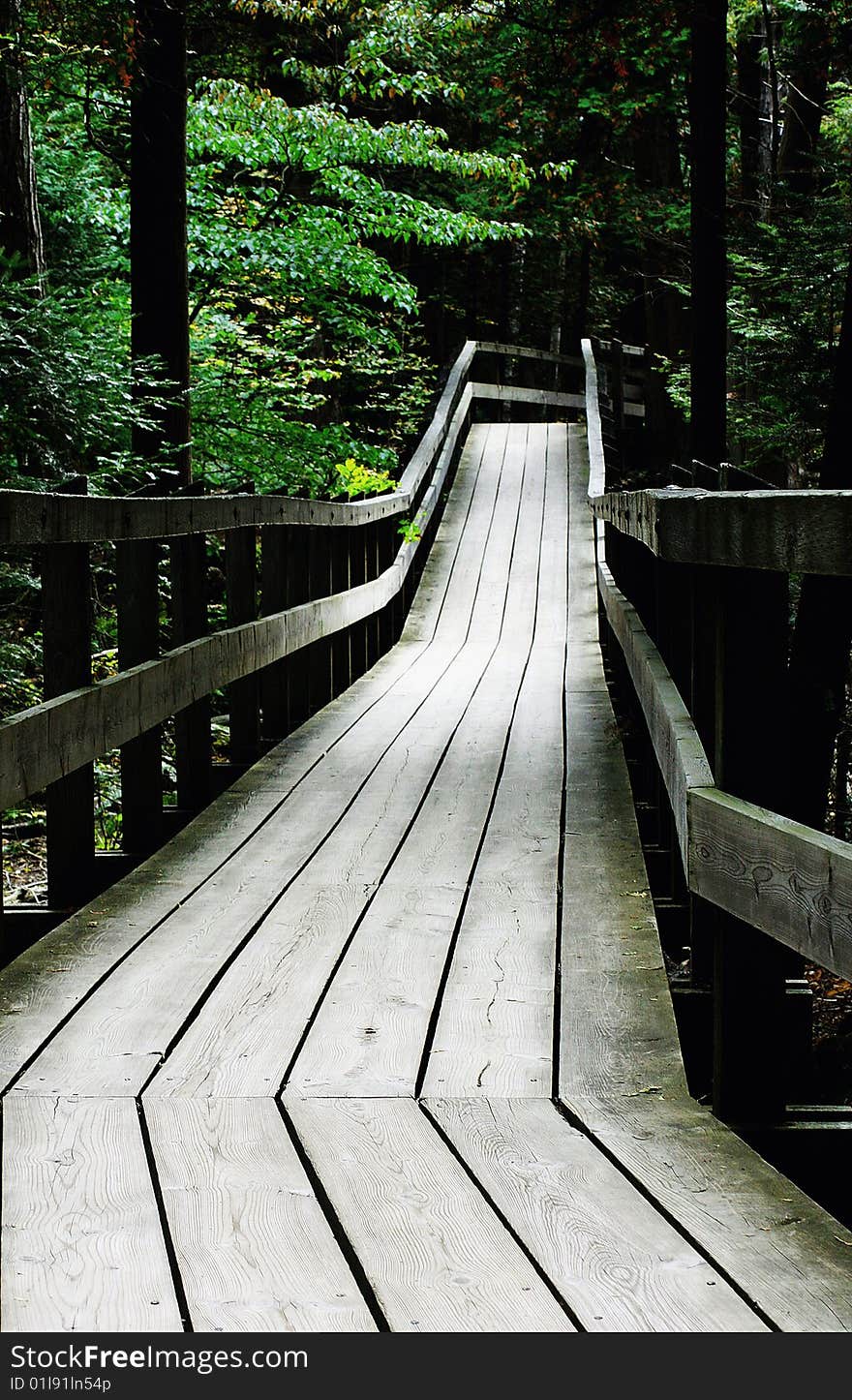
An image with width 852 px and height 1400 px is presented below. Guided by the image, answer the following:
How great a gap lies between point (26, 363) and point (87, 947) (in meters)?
3.40

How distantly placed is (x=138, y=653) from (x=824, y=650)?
10.9ft

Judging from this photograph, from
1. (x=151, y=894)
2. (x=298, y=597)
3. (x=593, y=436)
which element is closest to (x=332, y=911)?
(x=151, y=894)

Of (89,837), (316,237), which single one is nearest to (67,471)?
(89,837)

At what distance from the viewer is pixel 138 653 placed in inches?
176

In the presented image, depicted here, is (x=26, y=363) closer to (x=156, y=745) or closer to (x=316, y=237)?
(x=156, y=745)

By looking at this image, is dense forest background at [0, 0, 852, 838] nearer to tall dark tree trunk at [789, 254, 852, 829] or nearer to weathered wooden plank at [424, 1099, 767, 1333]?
tall dark tree trunk at [789, 254, 852, 829]

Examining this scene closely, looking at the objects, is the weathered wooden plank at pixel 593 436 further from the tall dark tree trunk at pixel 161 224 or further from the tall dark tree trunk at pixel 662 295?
the tall dark tree trunk at pixel 161 224

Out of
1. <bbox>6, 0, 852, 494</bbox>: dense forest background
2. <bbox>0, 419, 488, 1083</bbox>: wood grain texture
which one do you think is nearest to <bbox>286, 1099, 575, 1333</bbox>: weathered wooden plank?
<bbox>0, 419, 488, 1083</bbox>: wood grain texture

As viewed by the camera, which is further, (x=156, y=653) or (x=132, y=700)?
(x=156, y=653)

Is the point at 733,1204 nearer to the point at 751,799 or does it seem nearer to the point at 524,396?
the point at 751,799

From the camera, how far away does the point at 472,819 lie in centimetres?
520

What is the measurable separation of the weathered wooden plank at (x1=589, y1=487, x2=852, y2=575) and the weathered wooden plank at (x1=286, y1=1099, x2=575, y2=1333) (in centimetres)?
109

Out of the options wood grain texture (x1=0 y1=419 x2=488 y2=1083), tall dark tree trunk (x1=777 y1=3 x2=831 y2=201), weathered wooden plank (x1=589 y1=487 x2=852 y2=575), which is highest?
tall dark tree trunk (x1=777 y1=3 x2=831 y2=201)

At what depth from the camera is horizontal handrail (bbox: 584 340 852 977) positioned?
206 cm
